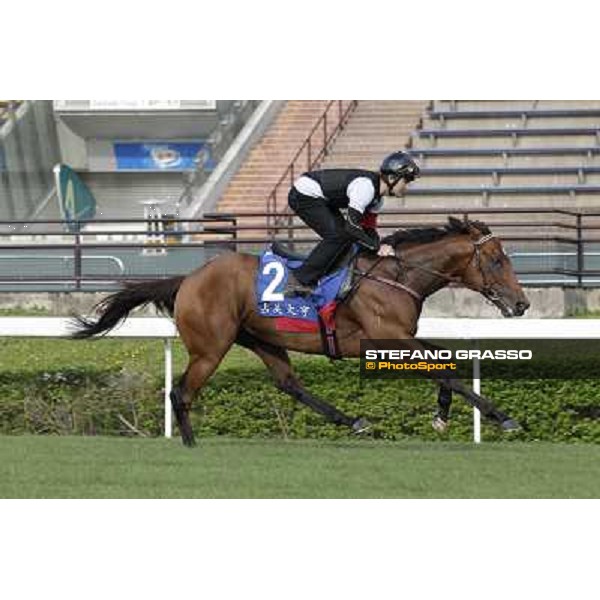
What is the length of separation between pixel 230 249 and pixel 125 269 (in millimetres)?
899

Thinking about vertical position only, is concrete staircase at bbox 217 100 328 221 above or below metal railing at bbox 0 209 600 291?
below

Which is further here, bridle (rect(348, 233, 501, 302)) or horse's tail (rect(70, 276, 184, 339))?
horse's tail (rect(70, 276, 184, 339))

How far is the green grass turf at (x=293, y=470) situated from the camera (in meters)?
7.09

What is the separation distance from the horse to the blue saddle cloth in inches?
2.5

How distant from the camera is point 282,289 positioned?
8.76 meters

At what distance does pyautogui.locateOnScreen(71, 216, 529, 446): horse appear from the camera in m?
8.69

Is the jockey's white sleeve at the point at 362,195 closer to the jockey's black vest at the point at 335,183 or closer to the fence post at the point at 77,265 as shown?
the jockey's black vest at the point at 335,183

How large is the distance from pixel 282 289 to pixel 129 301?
0.97 metres

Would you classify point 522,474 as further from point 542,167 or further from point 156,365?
point 542,167

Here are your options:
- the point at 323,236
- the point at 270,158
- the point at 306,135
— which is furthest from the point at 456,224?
the point at 306,135

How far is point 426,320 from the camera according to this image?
9.80 meters

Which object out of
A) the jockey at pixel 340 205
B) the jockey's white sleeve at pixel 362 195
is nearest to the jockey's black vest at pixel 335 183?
the jockey at pixel 340 205

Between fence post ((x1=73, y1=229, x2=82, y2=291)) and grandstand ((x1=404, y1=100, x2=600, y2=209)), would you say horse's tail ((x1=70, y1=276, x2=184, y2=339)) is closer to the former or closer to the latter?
fence post ((x1=73, y1=229, x2=82, y2=291))

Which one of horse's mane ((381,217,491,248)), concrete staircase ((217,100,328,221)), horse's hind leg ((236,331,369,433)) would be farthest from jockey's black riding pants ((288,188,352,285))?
concrete staircase ((217,100,328,221))
